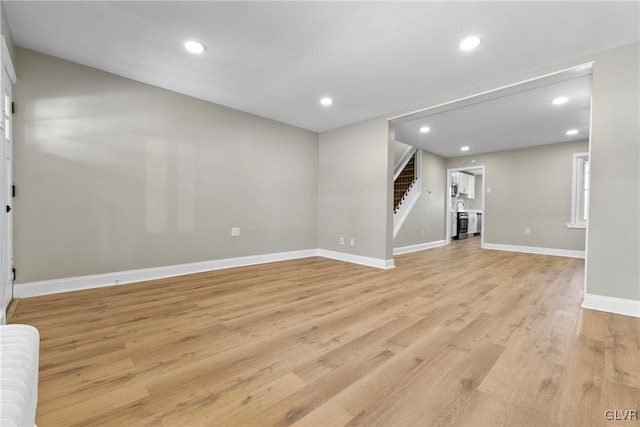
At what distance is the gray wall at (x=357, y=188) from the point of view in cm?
423

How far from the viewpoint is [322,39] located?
234 centimetres

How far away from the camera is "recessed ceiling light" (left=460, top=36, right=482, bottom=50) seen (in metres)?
2.28

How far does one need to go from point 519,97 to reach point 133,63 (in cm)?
462

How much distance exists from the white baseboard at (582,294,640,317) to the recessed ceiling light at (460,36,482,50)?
2.58 metres

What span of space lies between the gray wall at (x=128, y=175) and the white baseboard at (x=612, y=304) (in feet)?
12.9

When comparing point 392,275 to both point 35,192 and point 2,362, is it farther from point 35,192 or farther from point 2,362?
point 35,192

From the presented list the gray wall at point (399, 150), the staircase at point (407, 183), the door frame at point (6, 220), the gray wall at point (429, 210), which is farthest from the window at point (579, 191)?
the door frame at point (6, 220)

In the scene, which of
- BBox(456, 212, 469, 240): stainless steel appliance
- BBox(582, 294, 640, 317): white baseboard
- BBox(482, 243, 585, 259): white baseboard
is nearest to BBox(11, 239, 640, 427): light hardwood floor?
BBox(582, 294, 640, 317): white baseboard

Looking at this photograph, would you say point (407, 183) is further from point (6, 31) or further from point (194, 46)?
point (6, 31)

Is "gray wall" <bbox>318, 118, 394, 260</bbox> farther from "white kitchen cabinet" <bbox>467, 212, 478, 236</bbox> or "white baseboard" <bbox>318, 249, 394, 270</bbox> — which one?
"white kitchen cabinet" <bbox>467, 212, 478, 236</bbox>

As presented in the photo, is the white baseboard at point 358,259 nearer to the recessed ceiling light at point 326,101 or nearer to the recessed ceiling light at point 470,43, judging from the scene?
the recessed ceiling light at point 326,101

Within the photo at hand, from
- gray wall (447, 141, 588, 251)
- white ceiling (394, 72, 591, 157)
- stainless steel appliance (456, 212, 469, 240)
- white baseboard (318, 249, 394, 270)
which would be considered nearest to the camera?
white ceiling (394, 72, 591, 157)

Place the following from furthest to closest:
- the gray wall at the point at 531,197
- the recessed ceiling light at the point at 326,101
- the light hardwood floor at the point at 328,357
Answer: the gray wall at the point at 531,197 < the recessed ceiling light at the point at 326,101 < the light hardwood floor at the point at 328,357

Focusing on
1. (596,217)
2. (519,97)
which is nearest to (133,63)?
(519,97)
